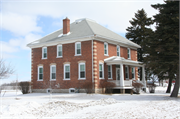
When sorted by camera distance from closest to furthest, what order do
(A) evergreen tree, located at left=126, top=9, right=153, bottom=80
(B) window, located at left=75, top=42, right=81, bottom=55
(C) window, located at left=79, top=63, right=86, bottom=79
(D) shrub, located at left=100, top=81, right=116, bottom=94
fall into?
(D) shrub, located at left=100, top=81, right=116, bottom=94
(C) window, located at left=79, top=63, right=86, bottom=79
(B) window, located at left=75, top=42, right=81, bottom=55
(A) evergreen tree, located at left=126, top=9, right=153, bottom=80

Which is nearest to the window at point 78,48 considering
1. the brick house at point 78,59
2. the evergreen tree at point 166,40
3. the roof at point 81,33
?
the brick house at point 78,59

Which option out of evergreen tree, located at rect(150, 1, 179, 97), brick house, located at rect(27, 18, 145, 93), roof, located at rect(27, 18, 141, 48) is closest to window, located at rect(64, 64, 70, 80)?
brick house, located at rect(27, 18, 145, 93)

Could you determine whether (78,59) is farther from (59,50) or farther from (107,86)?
(107,86)

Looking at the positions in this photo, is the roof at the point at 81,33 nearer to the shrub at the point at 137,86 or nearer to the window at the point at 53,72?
the window at the point at 53,72

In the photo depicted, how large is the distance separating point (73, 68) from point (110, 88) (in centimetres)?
521

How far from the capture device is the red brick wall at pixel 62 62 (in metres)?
25.0

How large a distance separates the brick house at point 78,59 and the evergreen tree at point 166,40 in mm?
5365

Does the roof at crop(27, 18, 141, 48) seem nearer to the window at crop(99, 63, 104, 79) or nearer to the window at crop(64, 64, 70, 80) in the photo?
the window at crop(64, 64, 70, 80)

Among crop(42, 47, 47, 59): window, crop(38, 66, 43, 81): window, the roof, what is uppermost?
the roof

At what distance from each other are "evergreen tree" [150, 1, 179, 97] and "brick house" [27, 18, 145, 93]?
5365 millimetres

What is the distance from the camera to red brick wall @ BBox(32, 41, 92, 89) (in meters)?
25.0

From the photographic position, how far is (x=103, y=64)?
25.6 m

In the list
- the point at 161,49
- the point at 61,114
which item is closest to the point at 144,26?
the point at 161,49

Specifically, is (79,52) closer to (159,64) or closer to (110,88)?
(110,88)
